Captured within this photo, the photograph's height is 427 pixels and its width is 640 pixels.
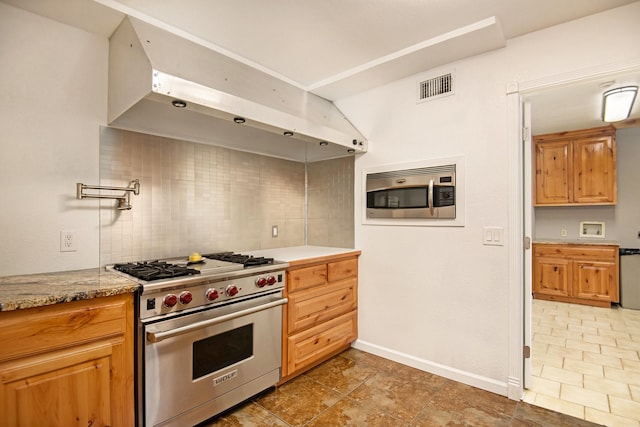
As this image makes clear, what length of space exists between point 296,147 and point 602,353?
338 cm

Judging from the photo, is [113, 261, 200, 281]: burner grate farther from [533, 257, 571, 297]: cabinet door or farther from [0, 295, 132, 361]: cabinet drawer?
[533, 257, 571, 297]: cabinet door

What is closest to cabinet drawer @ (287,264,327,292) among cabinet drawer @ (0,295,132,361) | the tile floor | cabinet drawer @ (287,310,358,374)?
cabinet drawer @ (287,310,358,374)

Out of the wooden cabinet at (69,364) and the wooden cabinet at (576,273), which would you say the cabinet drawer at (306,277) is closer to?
the wooden cabinet at (69,364)

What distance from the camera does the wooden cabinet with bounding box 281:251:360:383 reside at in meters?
2.30

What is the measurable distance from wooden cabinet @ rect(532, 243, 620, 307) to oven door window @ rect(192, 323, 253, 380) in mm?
4586

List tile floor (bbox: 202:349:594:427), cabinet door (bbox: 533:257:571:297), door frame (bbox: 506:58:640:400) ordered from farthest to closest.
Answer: cabinet door (bbox: 533:257:571:297)
door frame (bbox: 506:58:640:400)
tile floor (bbox: 202:349:594:427)

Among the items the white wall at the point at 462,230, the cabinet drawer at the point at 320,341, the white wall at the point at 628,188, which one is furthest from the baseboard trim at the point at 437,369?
the white wall at the point at 628,188

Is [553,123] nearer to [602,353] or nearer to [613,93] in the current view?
[613,93]

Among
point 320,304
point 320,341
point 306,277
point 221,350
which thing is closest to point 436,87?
point 306,277

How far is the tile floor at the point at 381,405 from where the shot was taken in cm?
191

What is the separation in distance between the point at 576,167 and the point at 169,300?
5.46 metres

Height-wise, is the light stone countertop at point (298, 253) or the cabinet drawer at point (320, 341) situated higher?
the light stone countertop at point (298, 253)

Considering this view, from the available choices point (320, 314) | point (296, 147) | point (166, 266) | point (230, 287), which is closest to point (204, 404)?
point (230, 287)

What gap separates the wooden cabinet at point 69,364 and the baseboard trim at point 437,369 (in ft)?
6.24
